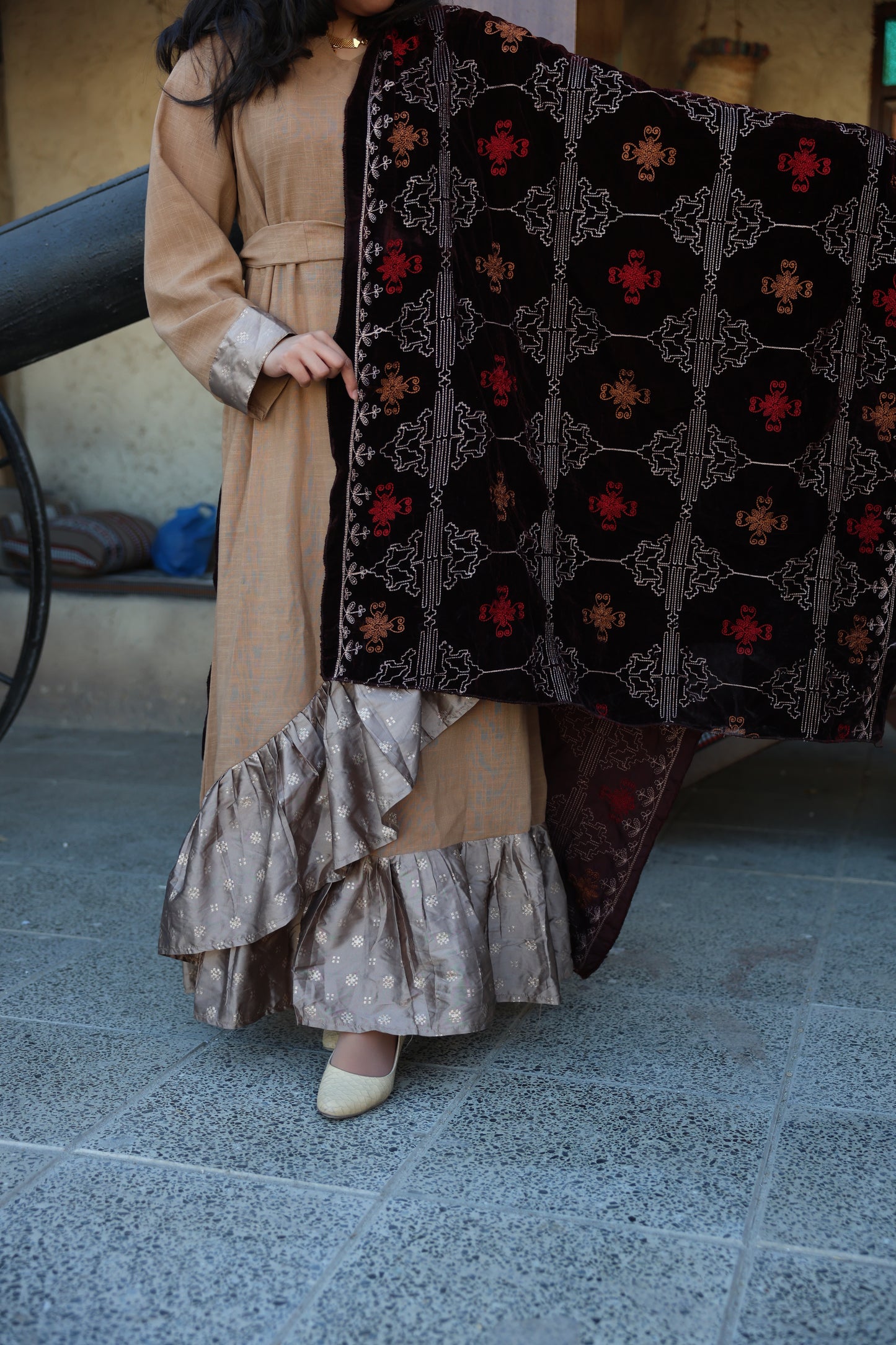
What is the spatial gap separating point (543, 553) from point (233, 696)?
490mm

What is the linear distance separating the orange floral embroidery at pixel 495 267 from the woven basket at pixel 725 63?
3.53m

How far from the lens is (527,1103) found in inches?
70.1

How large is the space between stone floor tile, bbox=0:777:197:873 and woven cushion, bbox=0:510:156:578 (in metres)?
1.12

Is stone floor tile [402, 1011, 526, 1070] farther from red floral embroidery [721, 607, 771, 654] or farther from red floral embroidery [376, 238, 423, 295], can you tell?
red floral embroidery [376, 238, 423, 295]

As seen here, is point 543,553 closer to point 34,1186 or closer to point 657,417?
point 657,417

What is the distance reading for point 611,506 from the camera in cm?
186

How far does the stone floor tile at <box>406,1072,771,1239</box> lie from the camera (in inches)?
58.9

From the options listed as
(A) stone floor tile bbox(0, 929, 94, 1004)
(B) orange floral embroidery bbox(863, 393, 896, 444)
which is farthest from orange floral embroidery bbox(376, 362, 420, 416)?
(A) stone floor tile bbox(0, 929, 94, 1004)

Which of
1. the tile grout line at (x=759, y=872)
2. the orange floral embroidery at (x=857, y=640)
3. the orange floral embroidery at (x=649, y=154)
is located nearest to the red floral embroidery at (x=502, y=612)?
the orange floral embroidery at (x=857, y=640)

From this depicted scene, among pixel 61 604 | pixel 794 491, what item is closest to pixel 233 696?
pixel 794 491

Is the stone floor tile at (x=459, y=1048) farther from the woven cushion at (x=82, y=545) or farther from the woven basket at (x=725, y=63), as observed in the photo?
the woven basket at (x=725, y=63)

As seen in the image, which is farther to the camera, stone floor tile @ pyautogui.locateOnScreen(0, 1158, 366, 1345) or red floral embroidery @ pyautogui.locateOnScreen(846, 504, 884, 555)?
red floral embroidery @ pyautogui.locateOnScreen(846, 504, 884, 555)

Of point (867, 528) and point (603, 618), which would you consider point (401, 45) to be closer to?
point (603, 618)

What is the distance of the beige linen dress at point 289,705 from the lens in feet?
5.65
